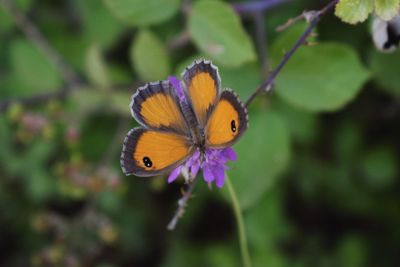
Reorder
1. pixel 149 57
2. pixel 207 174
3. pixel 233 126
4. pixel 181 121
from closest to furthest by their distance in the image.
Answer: pixel 233 126
pixel 207 174
pixel 181 121
pixel 149 57

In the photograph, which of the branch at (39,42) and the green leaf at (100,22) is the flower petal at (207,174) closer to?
the branch at (39,42)

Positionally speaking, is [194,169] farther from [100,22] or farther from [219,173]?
[100,22]

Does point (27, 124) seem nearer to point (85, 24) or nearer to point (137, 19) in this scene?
point (137, 19)

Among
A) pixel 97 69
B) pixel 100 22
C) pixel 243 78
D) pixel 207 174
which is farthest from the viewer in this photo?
pixel 100 22

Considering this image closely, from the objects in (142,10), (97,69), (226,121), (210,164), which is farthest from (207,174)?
(97,69)

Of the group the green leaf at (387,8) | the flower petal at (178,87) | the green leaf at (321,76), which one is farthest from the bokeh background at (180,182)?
the green leaf at (387,8)

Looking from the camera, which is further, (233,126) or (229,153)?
(229,153)

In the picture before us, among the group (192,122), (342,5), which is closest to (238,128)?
(192,122)

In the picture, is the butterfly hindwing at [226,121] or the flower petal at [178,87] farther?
the flower petal at [178,87]
